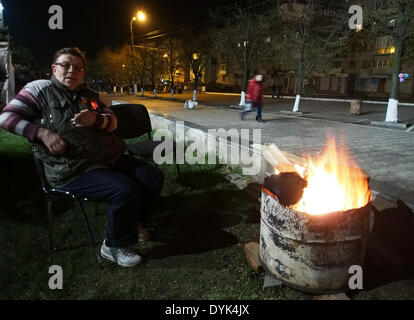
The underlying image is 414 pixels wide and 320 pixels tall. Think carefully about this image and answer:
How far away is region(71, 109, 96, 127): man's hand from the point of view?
8.27ft

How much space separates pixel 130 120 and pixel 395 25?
12.1m

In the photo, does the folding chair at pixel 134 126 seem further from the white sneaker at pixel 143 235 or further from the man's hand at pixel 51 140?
the man's hand at pixel 51 140

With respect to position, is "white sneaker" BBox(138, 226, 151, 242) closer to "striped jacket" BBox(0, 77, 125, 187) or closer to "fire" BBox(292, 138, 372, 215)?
"striped jacket" BBox(0, 77, 125, 187)

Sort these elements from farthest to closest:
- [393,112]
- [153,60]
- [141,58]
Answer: [141,58], [153,60], [393,112]

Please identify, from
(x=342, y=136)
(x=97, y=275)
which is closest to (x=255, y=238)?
(x=97, y=275)

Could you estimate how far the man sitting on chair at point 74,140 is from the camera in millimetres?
2547

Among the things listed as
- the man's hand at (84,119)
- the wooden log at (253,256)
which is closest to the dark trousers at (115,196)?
the man's hand at (84,119)

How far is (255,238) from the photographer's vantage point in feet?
11.1

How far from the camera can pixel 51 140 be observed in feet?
8.18

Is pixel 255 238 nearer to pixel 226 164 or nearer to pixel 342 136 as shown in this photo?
pixel 226 164

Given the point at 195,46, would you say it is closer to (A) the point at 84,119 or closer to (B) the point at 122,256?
(A) the point at 84,119

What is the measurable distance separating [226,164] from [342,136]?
182 inches

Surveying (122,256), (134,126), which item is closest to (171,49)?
(134,126)

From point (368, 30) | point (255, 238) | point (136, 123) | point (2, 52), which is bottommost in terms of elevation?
point (255, 238)
